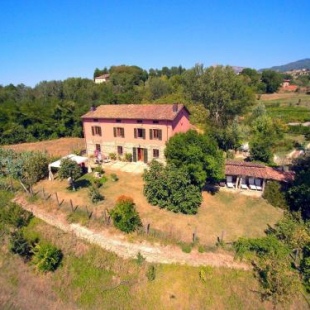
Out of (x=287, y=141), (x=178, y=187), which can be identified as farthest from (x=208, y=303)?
(x=287, y=141)

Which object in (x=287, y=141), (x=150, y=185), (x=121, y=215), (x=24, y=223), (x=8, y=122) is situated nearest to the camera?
(x=121, y=215)

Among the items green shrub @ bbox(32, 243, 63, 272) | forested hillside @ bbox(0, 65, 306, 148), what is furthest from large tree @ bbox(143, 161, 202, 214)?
forested hillside @ bbox(0, 65, 306, 148)

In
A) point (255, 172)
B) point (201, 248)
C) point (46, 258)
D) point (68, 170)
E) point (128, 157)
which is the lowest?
point (46, 258)

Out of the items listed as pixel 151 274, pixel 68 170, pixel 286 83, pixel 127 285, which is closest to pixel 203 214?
pixel 151 274

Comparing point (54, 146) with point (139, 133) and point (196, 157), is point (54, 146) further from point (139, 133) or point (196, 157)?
point (196, 157)

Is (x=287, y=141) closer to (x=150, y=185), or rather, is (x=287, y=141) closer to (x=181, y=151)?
(x=181, y=151)

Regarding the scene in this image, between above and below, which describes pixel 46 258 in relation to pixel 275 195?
below

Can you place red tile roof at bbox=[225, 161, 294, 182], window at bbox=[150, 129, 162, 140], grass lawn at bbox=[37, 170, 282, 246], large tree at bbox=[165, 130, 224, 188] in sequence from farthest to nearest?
window at bbox=[150, 129, 162, 140] < red tile roof at bbox=[225, 161, 294, 182] < large tree at bbox=[165, 130, 224, 188] < grass lawn at bbox=[37, 170, 282, 246]

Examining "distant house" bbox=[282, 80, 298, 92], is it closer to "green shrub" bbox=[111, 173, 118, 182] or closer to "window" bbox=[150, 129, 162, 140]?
"window" bbox=[150, 129, 162, 140]
